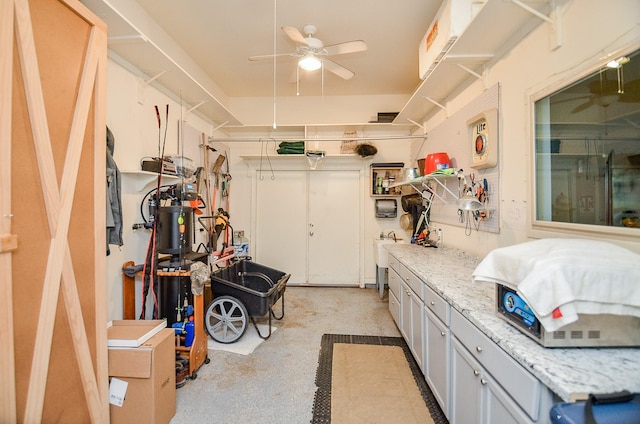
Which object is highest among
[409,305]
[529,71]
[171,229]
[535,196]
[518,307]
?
[529,71]

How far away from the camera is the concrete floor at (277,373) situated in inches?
73.9

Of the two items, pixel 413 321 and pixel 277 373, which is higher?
Answer: pixel 413 321

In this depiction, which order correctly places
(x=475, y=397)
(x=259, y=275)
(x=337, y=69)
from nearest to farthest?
(x=475, y=397) < (x=337, y=69) < (x=259, y=275)

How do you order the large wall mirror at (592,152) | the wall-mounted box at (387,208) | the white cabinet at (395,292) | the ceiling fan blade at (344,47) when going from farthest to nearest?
the wall-mounted box at (387,208) < the white cabinet at (395,292) < the ceiling fan blade at (344,47) < the large wall mirror at (592,152)

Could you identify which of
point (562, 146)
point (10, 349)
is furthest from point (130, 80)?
point (562, 146)

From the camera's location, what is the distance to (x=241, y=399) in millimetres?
2014

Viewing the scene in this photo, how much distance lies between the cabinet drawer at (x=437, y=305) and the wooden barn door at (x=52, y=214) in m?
1.96

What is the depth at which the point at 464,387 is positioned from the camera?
4.76 ft

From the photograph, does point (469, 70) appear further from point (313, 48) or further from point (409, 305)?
point (409, 305)

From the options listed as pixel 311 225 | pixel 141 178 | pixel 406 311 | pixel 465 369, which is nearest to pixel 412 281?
pixel 406 311

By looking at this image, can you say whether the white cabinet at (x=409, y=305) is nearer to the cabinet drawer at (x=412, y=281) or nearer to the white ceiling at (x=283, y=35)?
the cabinet drawer at (x=412, y=281)

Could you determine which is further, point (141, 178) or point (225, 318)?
point (225, 318)

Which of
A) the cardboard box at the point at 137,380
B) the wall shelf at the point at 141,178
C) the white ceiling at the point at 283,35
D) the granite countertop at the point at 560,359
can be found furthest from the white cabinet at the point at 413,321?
the white ceiling at the point at 283,35

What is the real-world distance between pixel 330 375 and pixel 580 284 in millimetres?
1923
